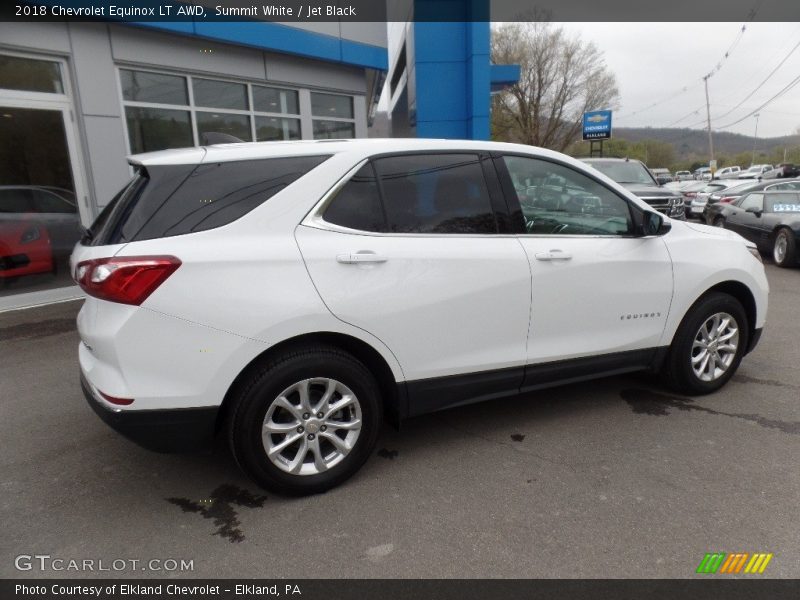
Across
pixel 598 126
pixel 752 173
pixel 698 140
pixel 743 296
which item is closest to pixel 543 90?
pixel 598 126

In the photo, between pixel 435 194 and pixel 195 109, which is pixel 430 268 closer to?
pixel 435 194

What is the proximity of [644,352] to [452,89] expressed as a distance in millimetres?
10399

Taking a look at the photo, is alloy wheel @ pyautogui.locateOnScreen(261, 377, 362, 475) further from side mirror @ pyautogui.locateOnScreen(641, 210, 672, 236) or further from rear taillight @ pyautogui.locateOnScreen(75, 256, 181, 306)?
side mirror @ pyautogui.locateOnScreen(641, 210, 672, 236)

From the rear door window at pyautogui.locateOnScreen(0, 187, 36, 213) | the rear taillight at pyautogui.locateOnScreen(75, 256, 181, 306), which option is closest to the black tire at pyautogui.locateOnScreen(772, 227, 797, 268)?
the rear taillight at pyautogui.locateOnScreen(75, 256, 181, 306)

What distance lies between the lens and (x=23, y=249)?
24.4ft

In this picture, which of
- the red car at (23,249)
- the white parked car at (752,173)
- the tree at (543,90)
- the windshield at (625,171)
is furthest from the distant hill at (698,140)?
the red car at (23,249)

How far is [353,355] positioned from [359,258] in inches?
20.8

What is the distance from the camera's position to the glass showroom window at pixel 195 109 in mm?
8320

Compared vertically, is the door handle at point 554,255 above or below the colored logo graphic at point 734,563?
above

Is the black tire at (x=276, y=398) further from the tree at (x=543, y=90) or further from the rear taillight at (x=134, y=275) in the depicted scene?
the tree at (x=543, y=90)

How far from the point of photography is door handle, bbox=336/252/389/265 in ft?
8.84

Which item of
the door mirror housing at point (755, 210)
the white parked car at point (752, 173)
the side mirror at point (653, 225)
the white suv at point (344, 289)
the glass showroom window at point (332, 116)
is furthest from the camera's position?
the white parked car at point (752, 173)

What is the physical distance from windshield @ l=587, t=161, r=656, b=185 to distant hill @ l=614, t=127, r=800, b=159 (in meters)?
67.6

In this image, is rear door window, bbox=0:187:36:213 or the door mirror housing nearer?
rear door window, bbox=0:187:36:213
